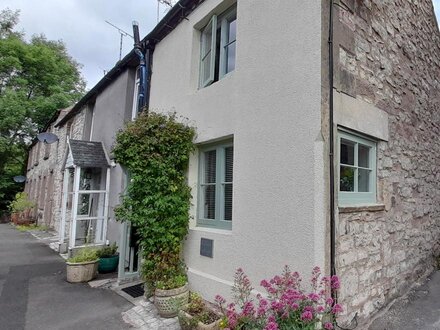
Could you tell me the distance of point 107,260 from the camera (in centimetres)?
687

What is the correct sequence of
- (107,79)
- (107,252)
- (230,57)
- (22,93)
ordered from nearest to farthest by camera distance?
(230,57)
(107,252)
(107,79)
(22,93)

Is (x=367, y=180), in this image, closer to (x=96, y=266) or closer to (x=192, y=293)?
(x=192, y=293)

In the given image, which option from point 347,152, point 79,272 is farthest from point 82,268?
point 347,152

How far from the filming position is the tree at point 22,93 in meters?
19.3

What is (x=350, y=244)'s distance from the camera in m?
3.57

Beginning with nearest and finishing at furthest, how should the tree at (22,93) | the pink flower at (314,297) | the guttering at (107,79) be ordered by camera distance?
the pink flower at (314,297) → the guttering at (107,79) → the tree at (22,93)

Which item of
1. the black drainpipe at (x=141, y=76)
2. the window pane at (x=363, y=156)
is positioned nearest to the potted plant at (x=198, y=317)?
the window pane at (x=363, y=156)

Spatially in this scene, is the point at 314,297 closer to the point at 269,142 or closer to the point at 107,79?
the point at 269,142

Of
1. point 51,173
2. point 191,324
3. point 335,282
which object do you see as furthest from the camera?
point 51,173

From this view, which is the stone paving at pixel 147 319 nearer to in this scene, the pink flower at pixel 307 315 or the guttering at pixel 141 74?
the pink flower at pixel 307 315

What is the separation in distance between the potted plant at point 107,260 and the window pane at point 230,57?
5.15 m

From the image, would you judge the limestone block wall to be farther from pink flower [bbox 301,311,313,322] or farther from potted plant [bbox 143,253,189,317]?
pink flower [bbox 301,311,313,322]

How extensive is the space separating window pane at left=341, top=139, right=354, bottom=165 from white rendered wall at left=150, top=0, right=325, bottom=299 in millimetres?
774

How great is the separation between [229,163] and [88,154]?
5.43 metres
